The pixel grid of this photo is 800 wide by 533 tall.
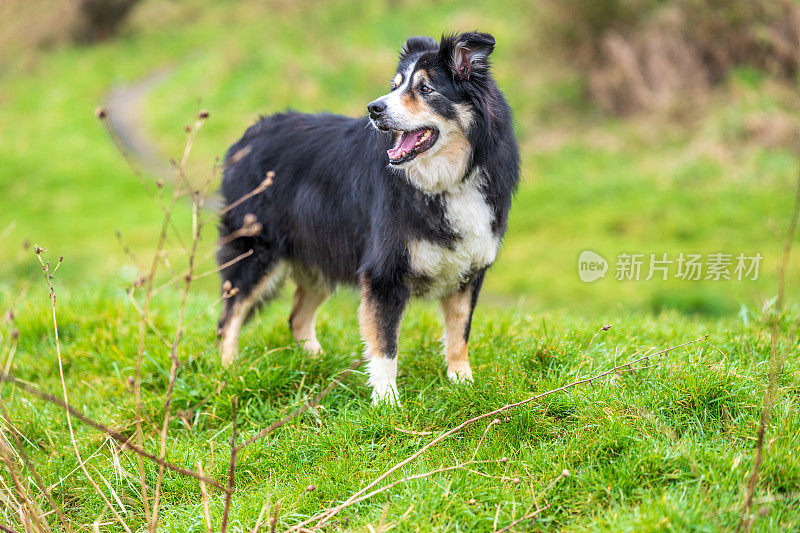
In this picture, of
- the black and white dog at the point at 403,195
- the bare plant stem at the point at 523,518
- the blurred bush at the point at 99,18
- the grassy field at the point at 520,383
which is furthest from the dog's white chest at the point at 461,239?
the blurred bush at the point at 99,18

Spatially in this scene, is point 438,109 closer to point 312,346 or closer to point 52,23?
point 312,346

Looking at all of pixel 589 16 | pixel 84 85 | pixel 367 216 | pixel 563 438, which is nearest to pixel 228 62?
pixel 84 85

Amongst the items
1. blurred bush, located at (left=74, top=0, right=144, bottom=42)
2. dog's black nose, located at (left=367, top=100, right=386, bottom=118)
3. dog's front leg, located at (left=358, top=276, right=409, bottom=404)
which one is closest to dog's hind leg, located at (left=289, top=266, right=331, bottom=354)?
dog's front leg, located at (left=358, top=276, right=409, bottom=404)

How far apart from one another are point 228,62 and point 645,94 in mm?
10609

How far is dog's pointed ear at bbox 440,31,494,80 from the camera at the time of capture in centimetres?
369

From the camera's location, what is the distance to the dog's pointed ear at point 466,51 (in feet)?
12.1

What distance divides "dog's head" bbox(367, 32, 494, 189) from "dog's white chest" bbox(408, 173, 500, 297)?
11cm

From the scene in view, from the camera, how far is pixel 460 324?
4.27 metres

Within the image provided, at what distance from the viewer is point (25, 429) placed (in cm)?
422

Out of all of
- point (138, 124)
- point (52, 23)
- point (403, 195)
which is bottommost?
point (138, 124)

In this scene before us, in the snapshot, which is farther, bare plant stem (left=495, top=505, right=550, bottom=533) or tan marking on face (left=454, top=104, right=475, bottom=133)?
A: tan marking on face (left=454, top=104, right=475, bottom=133)

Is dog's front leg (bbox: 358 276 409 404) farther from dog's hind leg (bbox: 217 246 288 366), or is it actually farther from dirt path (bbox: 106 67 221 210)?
dirt path (bbox: 106 67 221 210)

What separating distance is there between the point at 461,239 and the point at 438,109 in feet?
2.27

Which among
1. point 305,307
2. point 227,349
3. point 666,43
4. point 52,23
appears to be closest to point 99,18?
point 52,23
